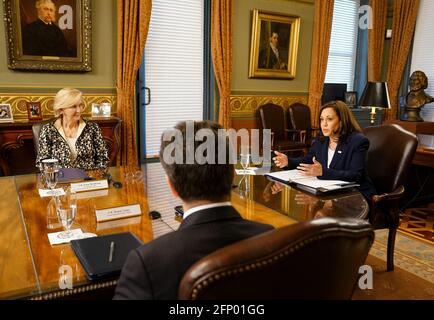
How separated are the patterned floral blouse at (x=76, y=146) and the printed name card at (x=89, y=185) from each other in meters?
0.59

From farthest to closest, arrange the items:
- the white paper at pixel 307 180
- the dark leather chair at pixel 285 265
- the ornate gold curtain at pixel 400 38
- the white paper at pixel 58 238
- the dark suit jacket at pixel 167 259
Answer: the ornate gold curtain at pixel 400 38
the white paper at pixel 307 180
the white paper at pixel 58 238
the dark suit jacket at pixel 167 259
the dark leather chair at pixel 285 265

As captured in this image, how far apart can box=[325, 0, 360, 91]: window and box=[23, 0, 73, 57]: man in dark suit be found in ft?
13.9

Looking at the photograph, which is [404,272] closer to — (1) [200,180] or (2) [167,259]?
(1) [200,180]

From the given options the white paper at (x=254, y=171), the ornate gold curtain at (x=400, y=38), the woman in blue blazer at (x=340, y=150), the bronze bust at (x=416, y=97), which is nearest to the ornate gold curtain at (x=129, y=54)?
the white paper at (x=254, y=171)

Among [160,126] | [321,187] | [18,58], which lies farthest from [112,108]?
[321,187]

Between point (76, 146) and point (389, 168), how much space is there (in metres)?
2.14

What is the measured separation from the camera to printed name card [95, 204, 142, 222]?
1.50m

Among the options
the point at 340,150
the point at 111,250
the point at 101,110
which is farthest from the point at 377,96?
the point at 111,250

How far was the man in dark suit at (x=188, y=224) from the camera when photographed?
0.76 metres

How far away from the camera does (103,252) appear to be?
118 cm

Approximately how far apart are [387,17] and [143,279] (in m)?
6.98

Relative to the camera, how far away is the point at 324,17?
18.5 ft

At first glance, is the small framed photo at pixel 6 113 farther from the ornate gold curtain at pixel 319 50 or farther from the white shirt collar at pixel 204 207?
the ornate gold curtain at pixel 319 50

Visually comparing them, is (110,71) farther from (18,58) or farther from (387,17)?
(387,17)
